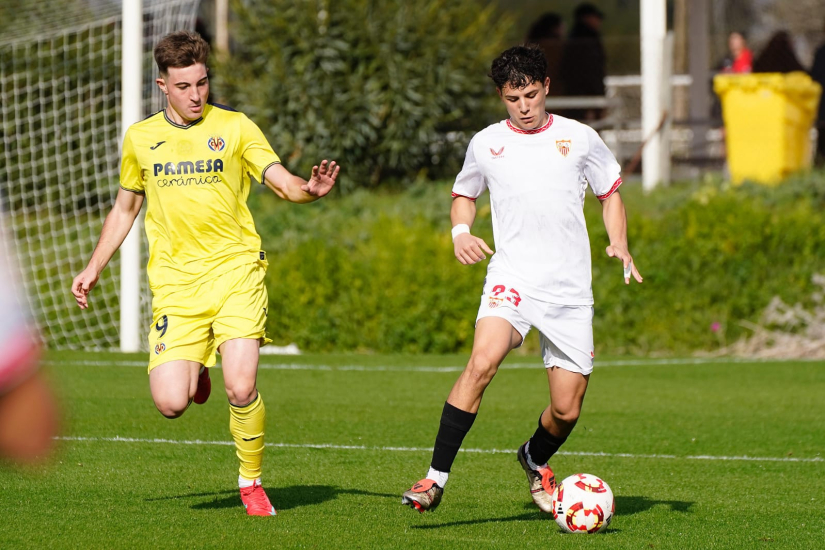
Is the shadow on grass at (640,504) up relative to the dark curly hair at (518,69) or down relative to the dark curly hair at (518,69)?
down

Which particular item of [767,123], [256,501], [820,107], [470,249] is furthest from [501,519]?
[820,107]

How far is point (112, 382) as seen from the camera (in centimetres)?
1025

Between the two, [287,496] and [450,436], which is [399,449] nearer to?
[287,496]

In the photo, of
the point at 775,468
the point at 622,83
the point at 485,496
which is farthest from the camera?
the point at 622,83

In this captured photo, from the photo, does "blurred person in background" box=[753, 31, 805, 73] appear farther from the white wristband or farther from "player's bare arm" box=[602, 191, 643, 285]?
the white wristband

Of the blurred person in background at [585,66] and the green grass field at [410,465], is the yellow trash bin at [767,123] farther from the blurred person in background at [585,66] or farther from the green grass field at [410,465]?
the green grass field at [410,465]

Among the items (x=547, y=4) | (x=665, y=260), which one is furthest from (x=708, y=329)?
(x=547, y=4)

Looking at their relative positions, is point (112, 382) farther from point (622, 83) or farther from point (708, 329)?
point (622, 83)

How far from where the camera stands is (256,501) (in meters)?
5.56

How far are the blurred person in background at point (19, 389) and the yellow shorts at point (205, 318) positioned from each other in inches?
145

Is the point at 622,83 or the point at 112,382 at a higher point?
the point at 622,83

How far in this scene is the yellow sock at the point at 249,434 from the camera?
5.50 meters

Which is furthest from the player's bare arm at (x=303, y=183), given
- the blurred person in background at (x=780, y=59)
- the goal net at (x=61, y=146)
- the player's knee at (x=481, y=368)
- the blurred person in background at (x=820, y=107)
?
the blurred person in background at (x=780, y=59)

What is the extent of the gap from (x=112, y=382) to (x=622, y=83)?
11.1 metres
